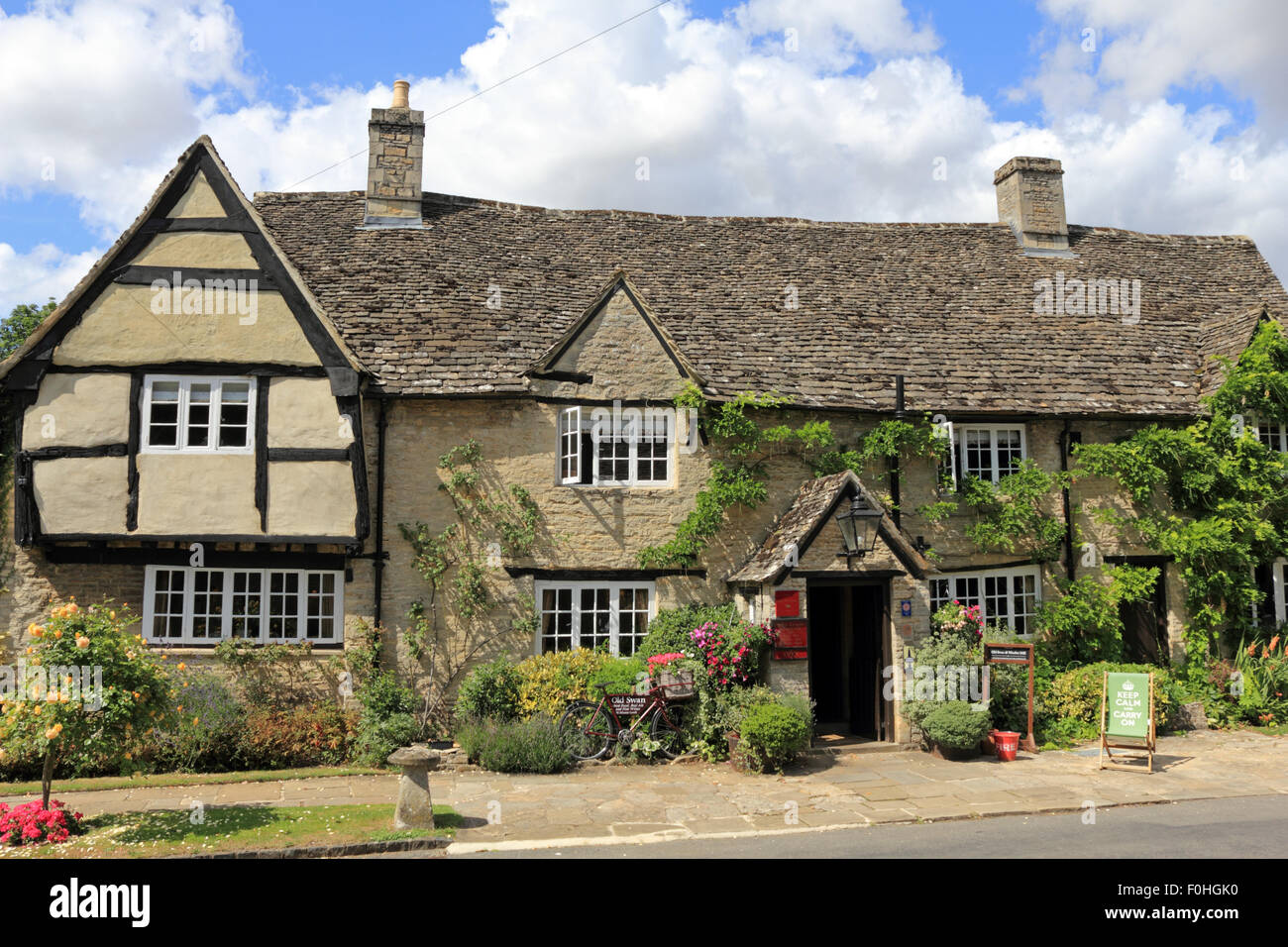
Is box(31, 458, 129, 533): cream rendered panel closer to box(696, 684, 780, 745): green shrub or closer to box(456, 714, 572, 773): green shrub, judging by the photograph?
box(456, 714, 572, 773): green shrub

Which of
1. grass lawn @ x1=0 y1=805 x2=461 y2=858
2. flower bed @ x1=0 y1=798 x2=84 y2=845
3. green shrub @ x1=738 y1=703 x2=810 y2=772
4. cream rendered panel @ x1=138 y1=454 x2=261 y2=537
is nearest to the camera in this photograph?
grass lawn @ x1=0 y1=805 x2=461 y2=858

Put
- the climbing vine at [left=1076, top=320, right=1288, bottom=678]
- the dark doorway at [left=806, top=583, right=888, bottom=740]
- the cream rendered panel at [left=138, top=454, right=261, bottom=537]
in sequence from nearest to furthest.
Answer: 1. the cream rendered panel at [left=138, top=454, right=261, bottom=537]
2. the dark doorway at [left=806, top=583, right=888, bottom=740]
3. the climbing vine at [left=1076, top=320, right=1288, bottom=678]

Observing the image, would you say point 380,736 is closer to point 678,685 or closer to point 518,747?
point 518,747

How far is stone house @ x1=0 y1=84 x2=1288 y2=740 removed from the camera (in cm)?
1280

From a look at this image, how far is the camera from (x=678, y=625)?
13.7 m

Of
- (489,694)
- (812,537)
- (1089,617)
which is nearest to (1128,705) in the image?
(1089,617)

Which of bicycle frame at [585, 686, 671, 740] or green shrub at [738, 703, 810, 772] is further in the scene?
bicycle frame at [585, 686, 671, 740]

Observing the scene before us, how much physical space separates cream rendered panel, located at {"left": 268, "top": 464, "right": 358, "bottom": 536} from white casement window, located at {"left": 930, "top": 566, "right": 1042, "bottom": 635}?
980 cm

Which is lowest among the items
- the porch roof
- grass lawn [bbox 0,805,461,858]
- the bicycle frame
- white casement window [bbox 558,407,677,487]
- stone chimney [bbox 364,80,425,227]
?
grass lawn [bbox 0,805,461,858]

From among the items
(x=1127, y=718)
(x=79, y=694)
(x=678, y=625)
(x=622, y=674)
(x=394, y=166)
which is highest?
(x=394, y=166)

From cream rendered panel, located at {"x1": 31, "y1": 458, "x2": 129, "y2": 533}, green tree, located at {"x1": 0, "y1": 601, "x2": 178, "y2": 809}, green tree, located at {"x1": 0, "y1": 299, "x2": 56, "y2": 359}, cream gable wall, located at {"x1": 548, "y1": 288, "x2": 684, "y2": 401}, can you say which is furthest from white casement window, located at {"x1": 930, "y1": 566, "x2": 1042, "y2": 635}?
green tree, located at {"x1": 0, "y1": 299, "x2": 56, "y2": 359}

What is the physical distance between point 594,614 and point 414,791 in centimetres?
559

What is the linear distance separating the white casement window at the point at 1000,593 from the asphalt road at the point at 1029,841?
5820 millimetres

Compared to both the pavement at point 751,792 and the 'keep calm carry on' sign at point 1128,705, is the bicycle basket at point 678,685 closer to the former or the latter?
the pavement at point 751,792
